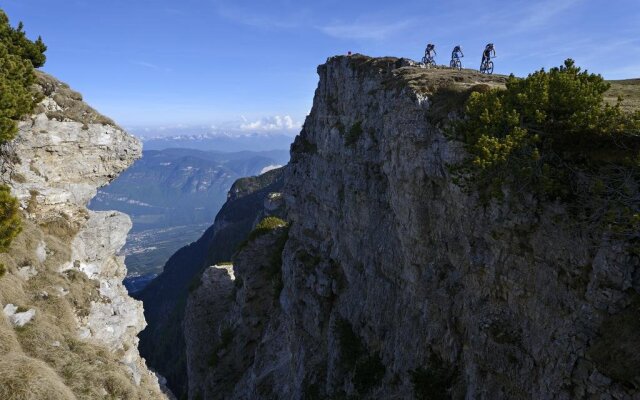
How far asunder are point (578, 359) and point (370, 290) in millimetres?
17289

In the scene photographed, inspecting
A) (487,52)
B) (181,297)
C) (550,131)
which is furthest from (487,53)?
(181,297)

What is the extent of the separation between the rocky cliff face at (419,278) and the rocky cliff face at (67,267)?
14859 mm

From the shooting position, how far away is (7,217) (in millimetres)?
24094

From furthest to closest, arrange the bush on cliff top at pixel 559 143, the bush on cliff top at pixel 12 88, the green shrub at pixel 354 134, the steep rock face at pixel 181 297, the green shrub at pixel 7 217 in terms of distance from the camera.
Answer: the steep rock face at pixel 181 297 < the green shrub at pixel 354 134 < the bush on cliff top at pixel 12 88 < the green shrub at pixel 7 217 < the bush on cliff top at pixel 559 143

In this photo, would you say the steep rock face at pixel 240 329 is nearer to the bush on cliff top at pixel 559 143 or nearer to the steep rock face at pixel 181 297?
the steep rock face at pixel 181 297

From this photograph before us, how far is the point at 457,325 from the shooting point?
2112 cm

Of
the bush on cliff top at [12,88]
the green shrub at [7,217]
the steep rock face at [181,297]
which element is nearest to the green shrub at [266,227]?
the steep rock face at [181,297]

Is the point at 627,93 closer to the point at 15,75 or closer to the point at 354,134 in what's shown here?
the point at 354,134

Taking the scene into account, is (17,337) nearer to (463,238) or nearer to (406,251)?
(406,251)

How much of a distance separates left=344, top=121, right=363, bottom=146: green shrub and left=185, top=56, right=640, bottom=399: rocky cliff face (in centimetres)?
13

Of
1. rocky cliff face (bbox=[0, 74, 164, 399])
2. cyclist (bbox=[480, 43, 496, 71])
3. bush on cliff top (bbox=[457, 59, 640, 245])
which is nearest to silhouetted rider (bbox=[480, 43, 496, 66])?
cyclist (bbox=[480, 43, 496, 71])

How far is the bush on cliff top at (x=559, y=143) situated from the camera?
48.1ft

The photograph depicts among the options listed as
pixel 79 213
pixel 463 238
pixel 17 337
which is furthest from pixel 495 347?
pixel 79 213

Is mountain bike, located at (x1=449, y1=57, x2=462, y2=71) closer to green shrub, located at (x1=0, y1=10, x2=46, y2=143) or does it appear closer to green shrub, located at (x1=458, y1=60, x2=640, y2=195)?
green shrub, located at (x1=458, y1=60, x2=640, y2=195)
